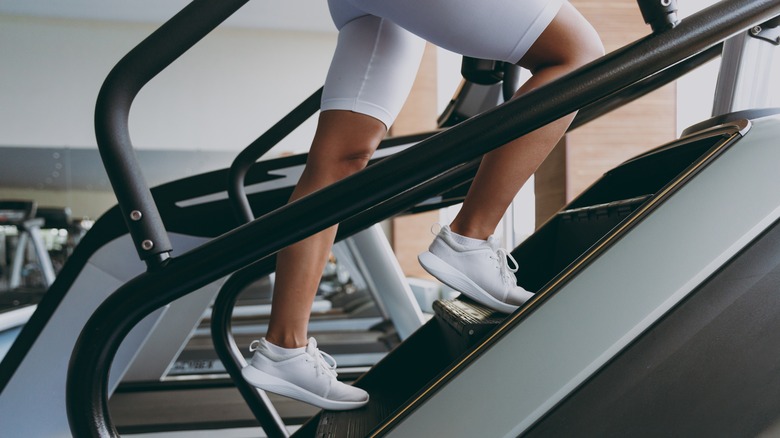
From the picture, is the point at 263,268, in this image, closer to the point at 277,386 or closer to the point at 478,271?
the point at 277,386

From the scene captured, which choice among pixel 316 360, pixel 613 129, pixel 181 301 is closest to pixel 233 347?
pixel 316 360

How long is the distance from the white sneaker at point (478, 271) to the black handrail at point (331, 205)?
0.82 feet

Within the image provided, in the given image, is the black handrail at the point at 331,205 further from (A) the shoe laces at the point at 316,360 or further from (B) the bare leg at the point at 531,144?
(A) the shoe laces at the point at 316,360

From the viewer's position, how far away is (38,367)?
1.64 metres

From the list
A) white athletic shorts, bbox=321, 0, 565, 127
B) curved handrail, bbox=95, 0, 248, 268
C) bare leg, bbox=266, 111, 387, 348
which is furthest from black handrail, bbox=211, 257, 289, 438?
curved handrail, bbox=95, 0, 248, 268

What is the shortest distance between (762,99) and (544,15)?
49 centimetres

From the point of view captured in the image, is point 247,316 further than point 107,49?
No

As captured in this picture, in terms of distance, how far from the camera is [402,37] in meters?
1.03

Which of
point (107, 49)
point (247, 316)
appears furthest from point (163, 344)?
point (107, 49)

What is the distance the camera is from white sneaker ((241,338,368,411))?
914 mm

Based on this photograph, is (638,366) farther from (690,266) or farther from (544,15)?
(544,15)

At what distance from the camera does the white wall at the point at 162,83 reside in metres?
6.45

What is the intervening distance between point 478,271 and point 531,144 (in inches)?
8.2

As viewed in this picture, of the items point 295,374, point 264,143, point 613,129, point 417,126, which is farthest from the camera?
point 417,126
